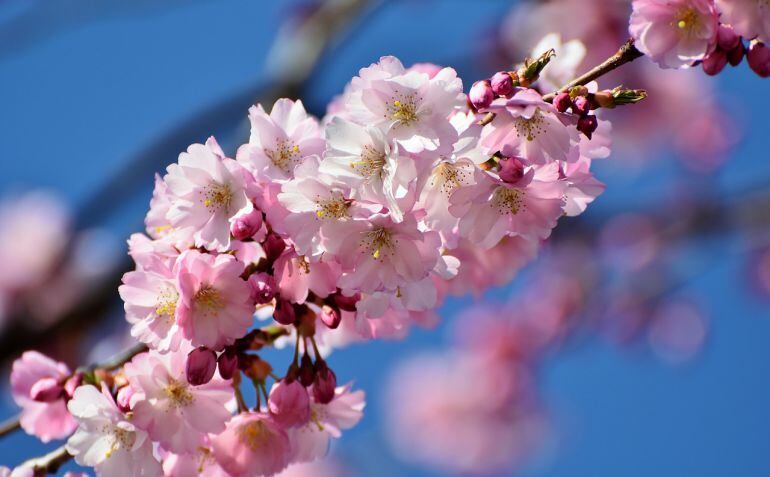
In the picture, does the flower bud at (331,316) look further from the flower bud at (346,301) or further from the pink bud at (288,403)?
the pink bud at (288,403)

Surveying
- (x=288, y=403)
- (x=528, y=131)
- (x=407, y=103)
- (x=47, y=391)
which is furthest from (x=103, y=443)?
(x=528, y=131)

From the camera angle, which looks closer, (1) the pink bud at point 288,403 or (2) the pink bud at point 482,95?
(2) the pink bud at point 482,95

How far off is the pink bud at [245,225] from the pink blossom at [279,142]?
0.08 m

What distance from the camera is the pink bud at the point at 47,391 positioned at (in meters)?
1.77

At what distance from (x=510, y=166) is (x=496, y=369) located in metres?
4.95

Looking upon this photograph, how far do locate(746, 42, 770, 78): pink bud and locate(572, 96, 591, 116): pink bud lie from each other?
1.30 ft

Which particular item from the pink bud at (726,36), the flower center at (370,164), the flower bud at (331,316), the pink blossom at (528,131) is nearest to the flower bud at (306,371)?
the flower bud at (331,316)

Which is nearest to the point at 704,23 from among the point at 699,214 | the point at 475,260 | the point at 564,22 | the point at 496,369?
the point at 475,260

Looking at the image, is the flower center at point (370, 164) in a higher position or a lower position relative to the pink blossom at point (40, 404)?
higher

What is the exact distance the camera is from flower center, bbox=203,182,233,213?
59.9 inches

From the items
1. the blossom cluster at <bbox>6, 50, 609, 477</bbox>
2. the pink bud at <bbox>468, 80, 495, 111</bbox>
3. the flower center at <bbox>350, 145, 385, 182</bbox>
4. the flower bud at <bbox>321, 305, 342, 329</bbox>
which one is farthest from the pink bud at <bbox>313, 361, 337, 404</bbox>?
the pink bud at <bbox>468, 80, 495, 111</bbox>

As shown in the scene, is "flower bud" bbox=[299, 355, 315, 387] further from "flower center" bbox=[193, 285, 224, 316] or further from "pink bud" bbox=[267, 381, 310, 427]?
"flower center" bbox=[193, 285, 224, 316]

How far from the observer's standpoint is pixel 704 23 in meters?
1.58

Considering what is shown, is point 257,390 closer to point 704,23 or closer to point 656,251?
point 704,23
